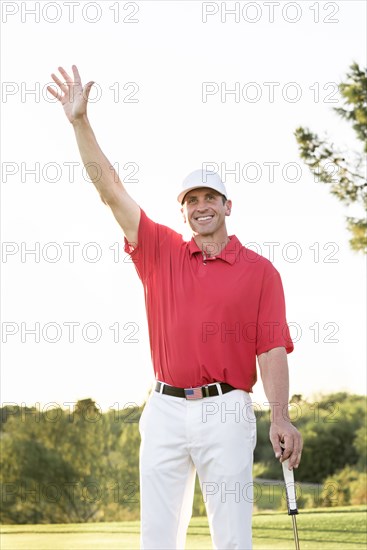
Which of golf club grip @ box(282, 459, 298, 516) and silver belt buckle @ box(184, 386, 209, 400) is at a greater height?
silver belt buckle @ box(184, 386, 209, 400)

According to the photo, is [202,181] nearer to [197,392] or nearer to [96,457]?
[197,392]

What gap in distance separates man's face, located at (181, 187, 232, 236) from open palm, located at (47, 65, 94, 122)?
50 centimetres

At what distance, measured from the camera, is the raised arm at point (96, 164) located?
11.0 ft

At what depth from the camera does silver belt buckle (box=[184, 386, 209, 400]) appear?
10.6 ft

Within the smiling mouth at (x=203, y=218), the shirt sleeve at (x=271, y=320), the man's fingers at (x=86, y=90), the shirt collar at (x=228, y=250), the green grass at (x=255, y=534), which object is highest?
the man's fingers at (x=86, y=90)

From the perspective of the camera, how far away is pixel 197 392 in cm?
322

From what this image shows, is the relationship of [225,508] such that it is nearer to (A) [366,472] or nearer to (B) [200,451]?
(B) [200,451]

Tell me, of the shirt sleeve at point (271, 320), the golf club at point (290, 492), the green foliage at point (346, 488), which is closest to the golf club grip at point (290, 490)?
the golf club at point (290, 492)

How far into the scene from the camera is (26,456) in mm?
18688

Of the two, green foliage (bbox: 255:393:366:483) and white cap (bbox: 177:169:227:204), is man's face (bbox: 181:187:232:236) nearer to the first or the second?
white cap (bbox: 177:169:227:204)

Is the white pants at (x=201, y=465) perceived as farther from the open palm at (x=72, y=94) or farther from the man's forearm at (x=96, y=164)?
the open palm at (x=72, y=94)

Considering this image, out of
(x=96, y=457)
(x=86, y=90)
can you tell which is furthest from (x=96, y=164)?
(x=96, y=457)

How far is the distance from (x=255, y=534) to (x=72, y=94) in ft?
19.2

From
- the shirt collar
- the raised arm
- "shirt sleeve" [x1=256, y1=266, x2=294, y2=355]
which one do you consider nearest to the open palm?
the raised arm
